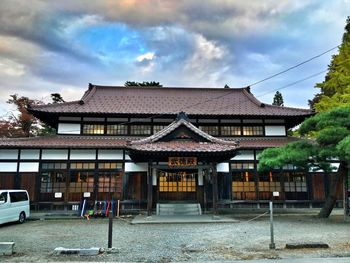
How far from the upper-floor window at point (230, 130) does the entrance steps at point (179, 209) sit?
21.5 ft

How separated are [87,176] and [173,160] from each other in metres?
6.57

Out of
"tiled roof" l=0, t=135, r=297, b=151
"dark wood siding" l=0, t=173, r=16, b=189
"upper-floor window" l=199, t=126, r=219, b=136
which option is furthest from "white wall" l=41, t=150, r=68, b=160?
"upper-floor window" l=199, t=126, r=219, b=136

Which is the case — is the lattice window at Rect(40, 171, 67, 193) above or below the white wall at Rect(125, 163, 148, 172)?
below

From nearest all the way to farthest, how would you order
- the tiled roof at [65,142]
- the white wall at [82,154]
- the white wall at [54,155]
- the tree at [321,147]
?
the tree at [321,147]
the tiled roof at [65,142]
the white wall at [54,155]
the white wall at [82,154]

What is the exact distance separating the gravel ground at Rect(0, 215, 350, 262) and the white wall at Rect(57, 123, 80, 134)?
8.44 metres

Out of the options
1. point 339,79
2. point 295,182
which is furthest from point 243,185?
point 339,79

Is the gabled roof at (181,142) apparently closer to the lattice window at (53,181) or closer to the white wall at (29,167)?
the lattice window at (53,181)

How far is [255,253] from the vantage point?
863 cm

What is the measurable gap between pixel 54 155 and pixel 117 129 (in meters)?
4.86

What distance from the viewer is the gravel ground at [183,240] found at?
328 inches

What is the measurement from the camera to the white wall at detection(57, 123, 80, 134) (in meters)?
21.5

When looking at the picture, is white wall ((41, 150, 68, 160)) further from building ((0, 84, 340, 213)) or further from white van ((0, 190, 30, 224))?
white van ((0, 190, 30, 224))

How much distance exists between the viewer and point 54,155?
1991 centimetres

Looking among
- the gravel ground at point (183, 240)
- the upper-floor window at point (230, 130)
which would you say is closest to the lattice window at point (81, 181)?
the gravel ground at point (183, 240)
